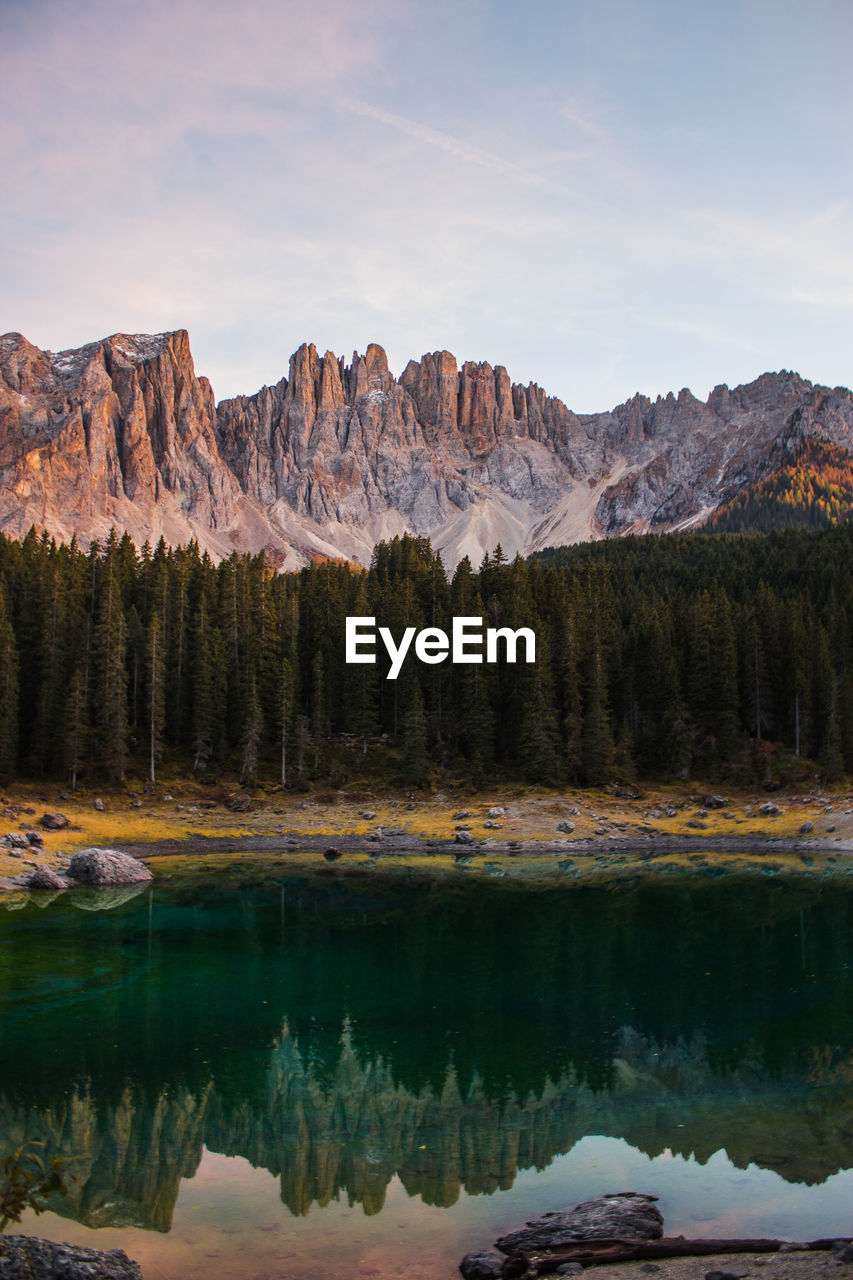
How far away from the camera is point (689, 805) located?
7800 cm

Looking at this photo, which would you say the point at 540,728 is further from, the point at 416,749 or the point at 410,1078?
the point at 410,1078

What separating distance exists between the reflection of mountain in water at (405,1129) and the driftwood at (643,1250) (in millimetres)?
2932

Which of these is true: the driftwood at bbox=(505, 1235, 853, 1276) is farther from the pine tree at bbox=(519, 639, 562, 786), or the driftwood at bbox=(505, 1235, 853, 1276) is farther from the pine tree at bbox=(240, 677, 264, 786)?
the pine tree at bbox=(240, 677, 264, 786)

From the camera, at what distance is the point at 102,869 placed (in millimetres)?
53438

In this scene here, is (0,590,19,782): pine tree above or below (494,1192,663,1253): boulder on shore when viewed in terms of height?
above

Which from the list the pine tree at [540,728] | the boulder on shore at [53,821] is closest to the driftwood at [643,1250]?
the boulder on shore at [53,821]

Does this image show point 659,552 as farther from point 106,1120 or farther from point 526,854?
point 106,1120

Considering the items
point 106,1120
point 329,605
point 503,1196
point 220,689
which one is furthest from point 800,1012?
point 329,605

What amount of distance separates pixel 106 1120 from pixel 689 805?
2562 inches

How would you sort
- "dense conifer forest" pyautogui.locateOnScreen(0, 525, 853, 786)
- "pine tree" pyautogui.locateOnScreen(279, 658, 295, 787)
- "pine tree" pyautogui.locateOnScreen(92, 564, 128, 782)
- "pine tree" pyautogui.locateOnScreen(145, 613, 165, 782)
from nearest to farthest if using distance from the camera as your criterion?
"pine tree" pyautogui.locateOnScreen(92, 564, 128, 782) < "pine tree" pyautogui.locateOnScreen(145, 613, 165, 782) < "dense conifer forest" pyautogui.locateOnScreen(0, 525, 853, 786) < "pine tree" pyautogui.locateOnScreen(279, 658, 295, 787)

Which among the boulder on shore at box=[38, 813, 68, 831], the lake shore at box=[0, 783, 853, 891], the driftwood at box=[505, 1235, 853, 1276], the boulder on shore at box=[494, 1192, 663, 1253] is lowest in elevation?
the lake shore at box=[0, 783, 853, 891]

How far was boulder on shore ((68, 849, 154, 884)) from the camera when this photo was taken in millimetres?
53312

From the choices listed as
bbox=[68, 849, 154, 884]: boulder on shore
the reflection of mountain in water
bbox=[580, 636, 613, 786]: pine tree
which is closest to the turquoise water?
the reflection of mountain in water

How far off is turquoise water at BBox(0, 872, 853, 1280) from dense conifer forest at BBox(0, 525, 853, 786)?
132 feet
